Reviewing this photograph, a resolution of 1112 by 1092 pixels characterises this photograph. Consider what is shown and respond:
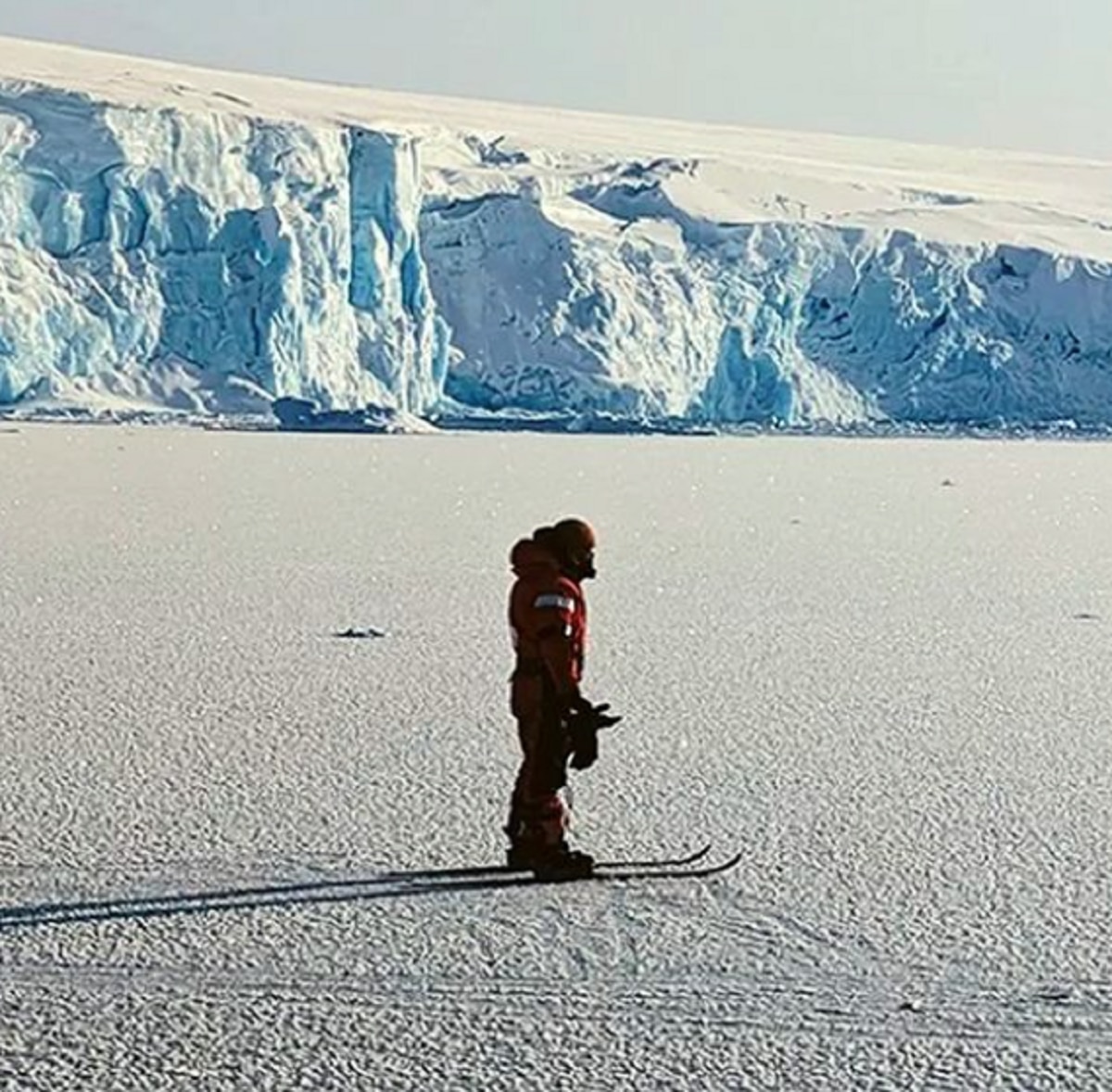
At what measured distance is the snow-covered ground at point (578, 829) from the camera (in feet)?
9.64

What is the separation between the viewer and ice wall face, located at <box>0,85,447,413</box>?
2906 cm

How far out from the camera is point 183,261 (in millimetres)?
29641

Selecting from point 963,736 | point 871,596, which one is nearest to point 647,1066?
point 963,736

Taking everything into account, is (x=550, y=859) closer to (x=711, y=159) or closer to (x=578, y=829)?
(x=578, y=829)

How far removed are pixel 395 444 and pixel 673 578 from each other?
17.8 metres

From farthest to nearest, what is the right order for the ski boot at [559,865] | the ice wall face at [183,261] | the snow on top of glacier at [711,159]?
the snow on top of glacier at [711,159] < the ice wall face at [183,261] < the ski boot at [559,865]

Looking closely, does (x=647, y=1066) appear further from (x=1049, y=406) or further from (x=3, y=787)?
(x=1049, y=406)

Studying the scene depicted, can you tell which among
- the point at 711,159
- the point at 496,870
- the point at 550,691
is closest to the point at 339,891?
the point at 496,870

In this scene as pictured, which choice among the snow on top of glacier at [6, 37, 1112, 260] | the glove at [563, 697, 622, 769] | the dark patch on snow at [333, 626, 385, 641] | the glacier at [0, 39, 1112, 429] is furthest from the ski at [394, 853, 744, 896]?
the snow on top of glacier at [6, 37, 1112, 260]

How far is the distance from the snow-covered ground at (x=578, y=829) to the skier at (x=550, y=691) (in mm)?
111

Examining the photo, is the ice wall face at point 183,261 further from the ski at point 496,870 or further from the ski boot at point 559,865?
the ski boot at point 559,865

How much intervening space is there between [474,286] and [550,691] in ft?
105

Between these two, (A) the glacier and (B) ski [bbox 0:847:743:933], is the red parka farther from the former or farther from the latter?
(A) the glacier

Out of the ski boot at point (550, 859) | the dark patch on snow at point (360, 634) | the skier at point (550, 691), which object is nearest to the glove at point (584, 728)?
the skier at point (550, 691)
